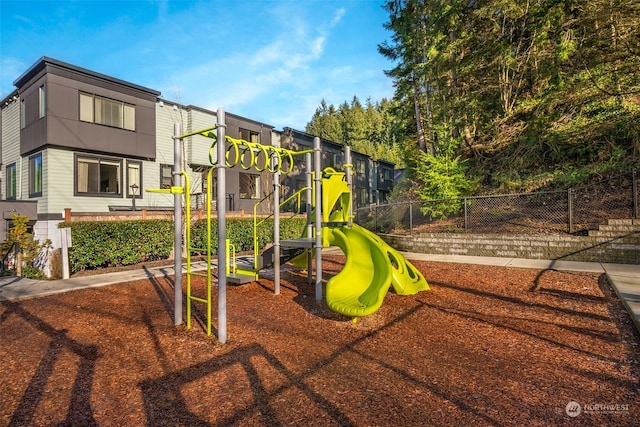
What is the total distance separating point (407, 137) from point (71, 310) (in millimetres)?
18690

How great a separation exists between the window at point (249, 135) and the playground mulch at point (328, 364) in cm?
1741

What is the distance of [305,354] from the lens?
168 inches

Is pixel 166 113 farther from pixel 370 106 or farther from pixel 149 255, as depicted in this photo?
pixel 370 106

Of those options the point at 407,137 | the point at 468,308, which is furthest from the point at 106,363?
the point at 407,137

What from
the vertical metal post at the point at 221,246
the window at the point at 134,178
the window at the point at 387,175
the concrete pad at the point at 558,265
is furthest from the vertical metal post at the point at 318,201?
the window at the point at 387,175

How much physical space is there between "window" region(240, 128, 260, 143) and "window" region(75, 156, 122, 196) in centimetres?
807

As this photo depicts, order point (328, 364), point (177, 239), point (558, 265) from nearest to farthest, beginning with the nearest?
point (328, 364) → point (177, 239) → point (558, 265)

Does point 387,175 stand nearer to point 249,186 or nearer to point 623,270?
point 249,186

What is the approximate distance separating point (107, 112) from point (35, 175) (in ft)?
14.1

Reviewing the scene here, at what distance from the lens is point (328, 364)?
13.1 feet

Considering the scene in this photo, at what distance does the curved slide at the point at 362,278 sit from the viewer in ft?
17.1

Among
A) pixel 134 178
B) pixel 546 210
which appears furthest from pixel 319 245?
pixel 134 178

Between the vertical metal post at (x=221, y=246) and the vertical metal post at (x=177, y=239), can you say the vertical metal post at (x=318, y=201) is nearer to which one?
the vertical metal post at (x=221, y=246)

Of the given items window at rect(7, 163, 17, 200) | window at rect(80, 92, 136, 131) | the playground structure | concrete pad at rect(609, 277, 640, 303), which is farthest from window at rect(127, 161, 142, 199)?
concrete pad at rect(609, 277, 640, 303)
